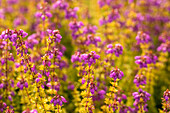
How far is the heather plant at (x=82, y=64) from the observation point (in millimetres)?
4172

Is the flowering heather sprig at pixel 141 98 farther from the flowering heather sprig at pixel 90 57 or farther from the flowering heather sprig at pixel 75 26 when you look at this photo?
the flowering heather sprig at pixel 75 26

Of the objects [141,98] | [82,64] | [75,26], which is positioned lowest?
[141,98]

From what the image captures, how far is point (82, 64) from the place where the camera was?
14.2 feet

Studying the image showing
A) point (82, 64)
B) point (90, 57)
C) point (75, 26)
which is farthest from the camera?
point (75, 26)

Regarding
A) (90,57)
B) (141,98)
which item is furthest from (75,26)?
(141,98)

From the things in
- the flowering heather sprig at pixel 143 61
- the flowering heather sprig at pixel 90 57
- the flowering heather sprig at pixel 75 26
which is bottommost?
the flowering heather sprig at pixel 90 57

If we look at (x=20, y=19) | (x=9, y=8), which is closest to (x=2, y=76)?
(x=20, y=19)

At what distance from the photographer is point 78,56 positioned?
188 inches

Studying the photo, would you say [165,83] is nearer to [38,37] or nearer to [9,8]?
[38,37]

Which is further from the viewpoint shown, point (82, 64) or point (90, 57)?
point (82, 64)

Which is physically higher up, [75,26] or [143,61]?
[75,26]

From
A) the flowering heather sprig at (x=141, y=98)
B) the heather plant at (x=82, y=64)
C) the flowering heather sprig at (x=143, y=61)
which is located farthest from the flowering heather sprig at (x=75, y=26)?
the flowering heather sprig at (x=141, y=98)

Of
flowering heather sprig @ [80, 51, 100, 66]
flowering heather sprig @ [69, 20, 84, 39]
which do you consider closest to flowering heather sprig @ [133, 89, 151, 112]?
flowering heather sprig @ [80, 51, 100, 66]

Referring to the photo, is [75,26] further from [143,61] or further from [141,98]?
[141,98]
